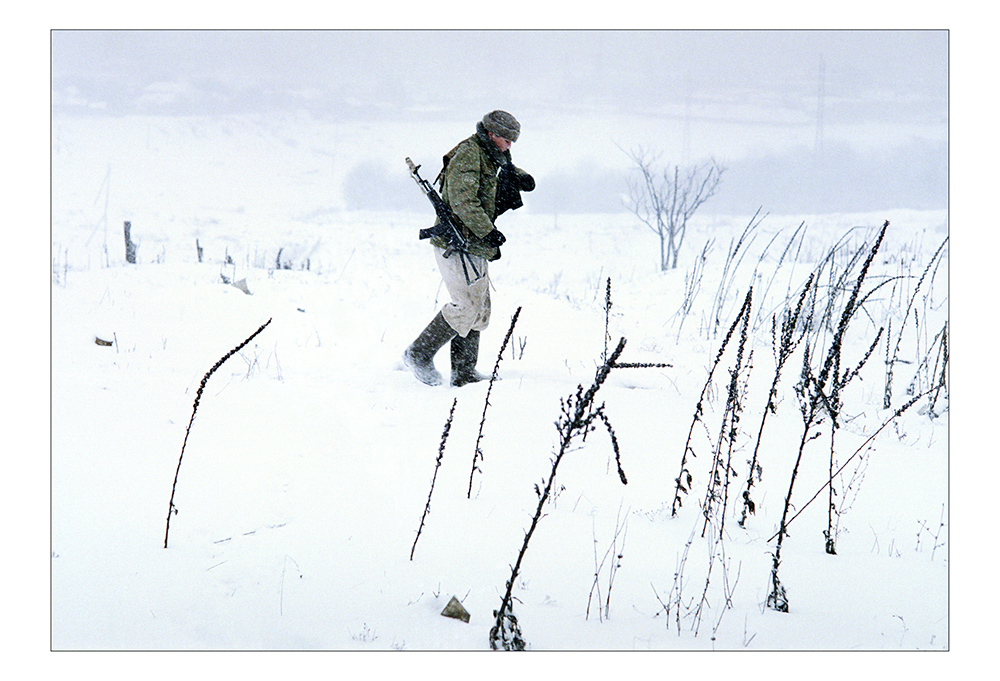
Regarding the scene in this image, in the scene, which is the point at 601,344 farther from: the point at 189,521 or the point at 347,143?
the point at 347,143

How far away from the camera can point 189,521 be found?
2234 millimetres

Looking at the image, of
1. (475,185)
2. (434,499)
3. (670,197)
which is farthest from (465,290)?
(670,197)

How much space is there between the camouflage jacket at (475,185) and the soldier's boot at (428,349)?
1.68ft

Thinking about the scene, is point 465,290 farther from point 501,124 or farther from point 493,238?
point 501,124

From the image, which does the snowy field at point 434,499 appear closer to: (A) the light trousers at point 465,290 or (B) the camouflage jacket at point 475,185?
(A) the light trousers at point 465,290

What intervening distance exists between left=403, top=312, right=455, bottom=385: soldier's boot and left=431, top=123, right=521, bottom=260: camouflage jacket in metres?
0.51

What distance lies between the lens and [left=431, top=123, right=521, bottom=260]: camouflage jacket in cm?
367

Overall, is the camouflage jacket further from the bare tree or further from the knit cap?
the bare tree

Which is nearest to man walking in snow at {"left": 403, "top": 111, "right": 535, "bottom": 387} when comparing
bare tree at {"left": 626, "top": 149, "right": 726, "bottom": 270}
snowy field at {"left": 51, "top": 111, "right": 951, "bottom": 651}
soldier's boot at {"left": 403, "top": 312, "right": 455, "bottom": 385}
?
soldier's boot at {"left": 403, "top": 312, "right": 455, "bottom": 385}

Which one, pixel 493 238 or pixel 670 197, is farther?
pixel 670 197

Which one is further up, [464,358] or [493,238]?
[493,238]

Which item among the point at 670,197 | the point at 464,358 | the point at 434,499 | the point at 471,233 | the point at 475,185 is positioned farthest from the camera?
the point at 670,197

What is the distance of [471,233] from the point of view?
381cm

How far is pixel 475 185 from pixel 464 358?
1.02 meters
